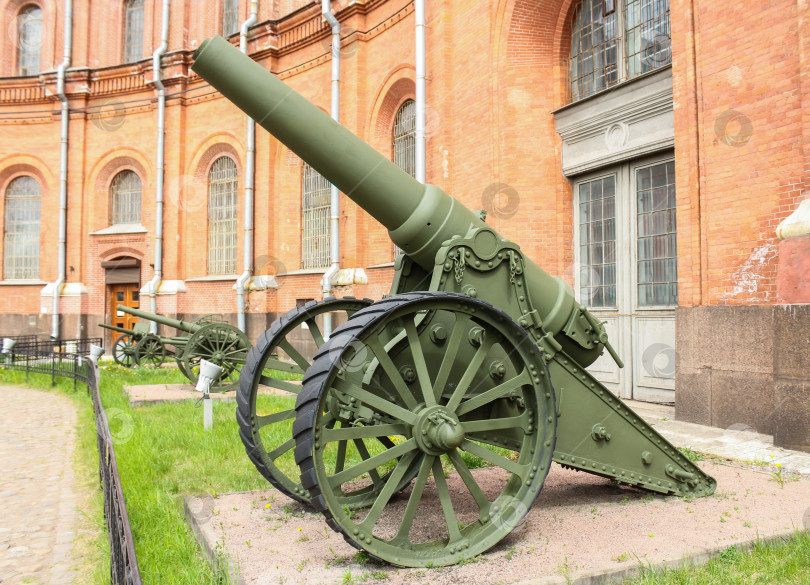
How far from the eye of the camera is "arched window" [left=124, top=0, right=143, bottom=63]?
2264 centimetres

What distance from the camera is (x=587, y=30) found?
10523 mm

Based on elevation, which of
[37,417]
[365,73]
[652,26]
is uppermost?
[365,73]

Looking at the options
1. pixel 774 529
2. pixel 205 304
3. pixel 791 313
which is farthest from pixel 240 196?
pixel 774 529

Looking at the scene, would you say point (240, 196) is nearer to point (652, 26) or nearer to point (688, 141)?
point (652, 26)

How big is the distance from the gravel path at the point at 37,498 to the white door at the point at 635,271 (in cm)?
716

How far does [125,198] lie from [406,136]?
12000 millimetres

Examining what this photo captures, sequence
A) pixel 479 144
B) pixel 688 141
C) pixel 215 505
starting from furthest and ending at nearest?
pixel 479 144, pixel 688 141, pixel 215 505

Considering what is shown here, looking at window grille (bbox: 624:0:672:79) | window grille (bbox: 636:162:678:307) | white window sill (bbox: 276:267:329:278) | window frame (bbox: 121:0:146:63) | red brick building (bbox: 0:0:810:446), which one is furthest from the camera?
window frame (bbox: 121:0:146:63)

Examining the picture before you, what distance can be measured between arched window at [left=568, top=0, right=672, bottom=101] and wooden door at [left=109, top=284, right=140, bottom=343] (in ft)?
52.8

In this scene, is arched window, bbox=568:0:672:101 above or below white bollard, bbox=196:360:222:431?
above

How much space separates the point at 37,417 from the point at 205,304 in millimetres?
9899

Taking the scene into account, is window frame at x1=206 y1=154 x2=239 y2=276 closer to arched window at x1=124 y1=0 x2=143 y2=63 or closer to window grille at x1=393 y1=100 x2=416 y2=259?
arched window at x1=124 y1=0 x2=143 y2=63

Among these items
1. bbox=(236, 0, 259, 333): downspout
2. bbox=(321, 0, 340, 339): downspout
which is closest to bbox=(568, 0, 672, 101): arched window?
bbox=(321, 0, 340, 339): downspout

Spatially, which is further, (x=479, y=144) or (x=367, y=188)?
(x=479, y=144)
